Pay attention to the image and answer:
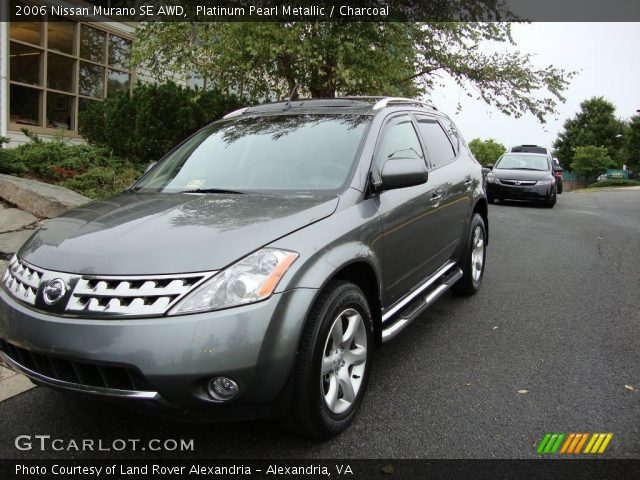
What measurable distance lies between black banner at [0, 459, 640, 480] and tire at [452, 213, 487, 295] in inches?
104

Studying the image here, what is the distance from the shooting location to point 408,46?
9.76 meters

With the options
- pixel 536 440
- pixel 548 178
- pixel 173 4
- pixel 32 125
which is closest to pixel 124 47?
pixel 32 125

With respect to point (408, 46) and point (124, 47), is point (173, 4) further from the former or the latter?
point (124, 47)

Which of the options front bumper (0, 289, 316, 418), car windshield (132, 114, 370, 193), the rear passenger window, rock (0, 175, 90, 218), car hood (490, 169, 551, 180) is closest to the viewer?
front bumper (0, 289, 316, 418)

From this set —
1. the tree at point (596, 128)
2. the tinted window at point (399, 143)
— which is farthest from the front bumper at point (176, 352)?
the tree at point (596, 128)

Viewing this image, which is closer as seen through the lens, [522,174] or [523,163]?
[522,174]

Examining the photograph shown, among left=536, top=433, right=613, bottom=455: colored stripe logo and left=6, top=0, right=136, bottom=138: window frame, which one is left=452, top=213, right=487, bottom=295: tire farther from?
left=6, top=0, right=136, bottom=138: window frame

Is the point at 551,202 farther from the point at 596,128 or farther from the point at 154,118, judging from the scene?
the point at 596,128

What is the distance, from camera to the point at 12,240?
532 centimetres

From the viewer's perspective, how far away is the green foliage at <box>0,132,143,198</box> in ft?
24.0

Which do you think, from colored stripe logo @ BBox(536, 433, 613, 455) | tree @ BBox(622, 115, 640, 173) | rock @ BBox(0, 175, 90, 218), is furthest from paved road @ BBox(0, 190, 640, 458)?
tree @ BBox(622, 115, 640, 173)

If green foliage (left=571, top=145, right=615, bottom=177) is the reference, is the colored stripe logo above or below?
below

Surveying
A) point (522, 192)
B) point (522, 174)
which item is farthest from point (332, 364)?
point (522, 174)

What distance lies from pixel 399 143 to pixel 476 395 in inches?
69.5
